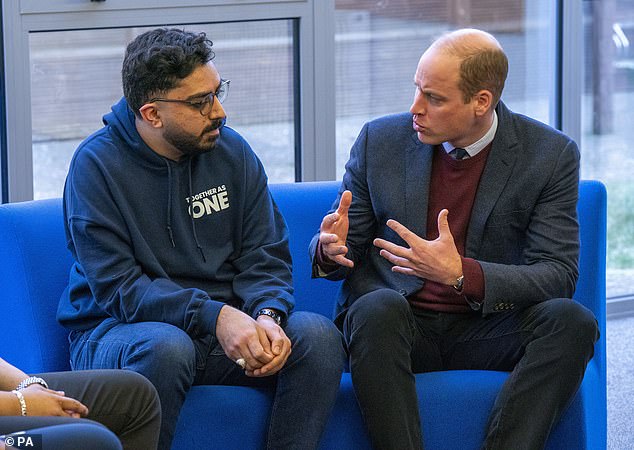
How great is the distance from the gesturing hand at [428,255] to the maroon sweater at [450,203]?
143 mm

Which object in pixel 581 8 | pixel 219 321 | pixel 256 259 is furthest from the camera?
pixel 581 8

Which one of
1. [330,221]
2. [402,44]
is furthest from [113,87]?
[330,221]

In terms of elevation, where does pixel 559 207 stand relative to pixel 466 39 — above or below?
below

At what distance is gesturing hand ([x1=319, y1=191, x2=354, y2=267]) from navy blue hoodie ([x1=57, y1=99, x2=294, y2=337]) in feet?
0.45

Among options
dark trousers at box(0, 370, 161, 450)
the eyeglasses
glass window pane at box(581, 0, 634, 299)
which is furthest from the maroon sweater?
glass window pane at box(581, 0, 634, 299)

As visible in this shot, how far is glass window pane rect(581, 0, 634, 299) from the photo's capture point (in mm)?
4738

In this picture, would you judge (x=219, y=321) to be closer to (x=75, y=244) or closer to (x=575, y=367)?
(x=75, y=244)

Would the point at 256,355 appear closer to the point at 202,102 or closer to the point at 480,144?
the point at 202,102

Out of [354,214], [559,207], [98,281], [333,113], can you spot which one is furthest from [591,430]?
[333,113]

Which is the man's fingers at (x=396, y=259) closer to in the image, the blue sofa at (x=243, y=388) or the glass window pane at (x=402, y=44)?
the blue sofa at (x=243, y=388)

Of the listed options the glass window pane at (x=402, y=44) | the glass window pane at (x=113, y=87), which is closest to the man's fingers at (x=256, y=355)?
the glass window pane at (x=113, y=87)

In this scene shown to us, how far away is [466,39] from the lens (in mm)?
2820

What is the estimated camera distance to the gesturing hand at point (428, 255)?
105 inches

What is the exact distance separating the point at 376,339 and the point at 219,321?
36cm
